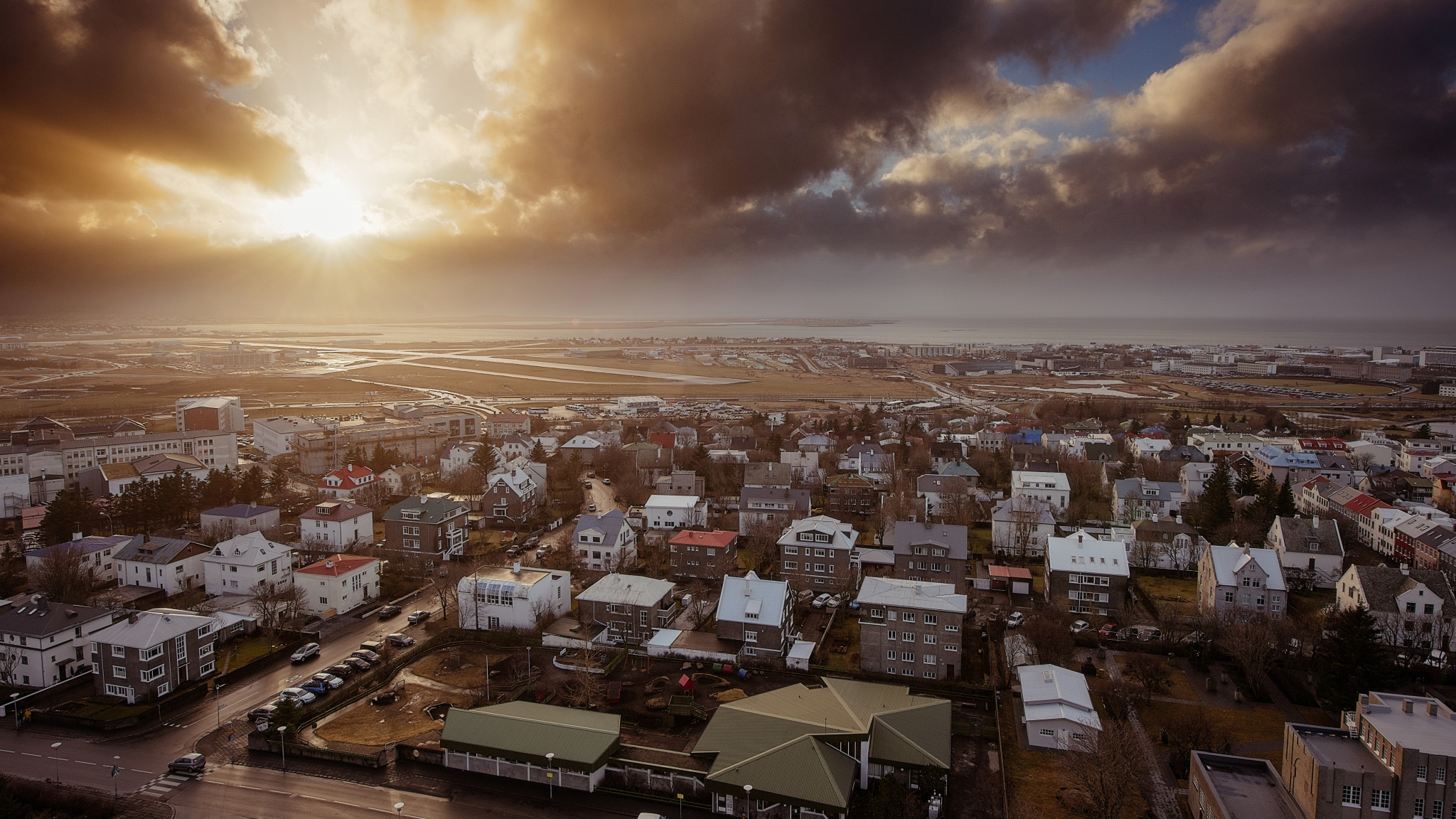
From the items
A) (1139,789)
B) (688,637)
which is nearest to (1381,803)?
(1139,789)

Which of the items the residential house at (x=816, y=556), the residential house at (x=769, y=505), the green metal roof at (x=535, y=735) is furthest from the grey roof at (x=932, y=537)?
the green metal roof at (x=535, y=735)

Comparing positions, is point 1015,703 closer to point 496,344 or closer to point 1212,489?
point 1212,489

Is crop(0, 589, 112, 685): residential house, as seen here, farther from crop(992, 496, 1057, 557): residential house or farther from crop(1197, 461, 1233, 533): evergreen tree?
crop(1197, 461, 1233, 533): evergreen tree

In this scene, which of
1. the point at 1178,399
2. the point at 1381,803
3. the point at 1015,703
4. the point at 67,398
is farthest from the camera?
the point at 1178,399

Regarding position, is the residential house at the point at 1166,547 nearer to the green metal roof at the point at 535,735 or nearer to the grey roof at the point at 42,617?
the green metal roof at the point at 535,735

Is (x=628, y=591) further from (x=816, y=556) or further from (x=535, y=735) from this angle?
(x=535, y=735)

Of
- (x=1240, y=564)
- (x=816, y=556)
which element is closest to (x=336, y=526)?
(x=816, y=556)
